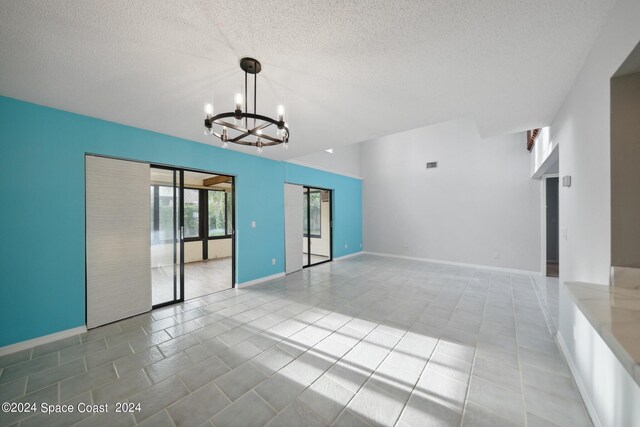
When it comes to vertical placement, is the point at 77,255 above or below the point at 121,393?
above

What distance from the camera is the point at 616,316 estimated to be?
0.87 m

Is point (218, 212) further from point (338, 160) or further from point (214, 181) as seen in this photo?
point (338, 160)

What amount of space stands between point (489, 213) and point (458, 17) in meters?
5.63

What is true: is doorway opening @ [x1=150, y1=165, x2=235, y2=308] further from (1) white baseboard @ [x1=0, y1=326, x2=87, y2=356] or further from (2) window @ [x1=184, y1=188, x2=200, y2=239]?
(1) white baseboard @ [x1=0, y1=326, x2=87, y2=356]

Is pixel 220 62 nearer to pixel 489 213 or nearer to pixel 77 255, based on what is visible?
pixel 77 255

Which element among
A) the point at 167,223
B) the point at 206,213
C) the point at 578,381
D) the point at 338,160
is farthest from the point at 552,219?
the point at 206,213

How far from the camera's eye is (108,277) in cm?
297

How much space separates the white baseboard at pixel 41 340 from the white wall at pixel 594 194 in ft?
15.4

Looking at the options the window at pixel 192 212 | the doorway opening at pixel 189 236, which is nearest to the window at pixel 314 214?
the doorway opening at pixel 189 236

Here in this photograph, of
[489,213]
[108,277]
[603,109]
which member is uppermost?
[603,109]

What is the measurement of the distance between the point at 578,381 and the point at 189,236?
767 cm

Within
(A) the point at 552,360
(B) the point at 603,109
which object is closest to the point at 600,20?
(B) the point at 603,109

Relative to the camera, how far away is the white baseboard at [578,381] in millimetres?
1509

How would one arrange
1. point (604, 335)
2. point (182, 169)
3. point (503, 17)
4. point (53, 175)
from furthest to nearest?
point (182, 169)
point (53, 175)
point (503, 17)
point (604, 335)
